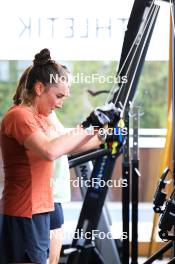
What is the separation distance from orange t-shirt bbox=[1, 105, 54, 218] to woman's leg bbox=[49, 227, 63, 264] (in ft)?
0.66

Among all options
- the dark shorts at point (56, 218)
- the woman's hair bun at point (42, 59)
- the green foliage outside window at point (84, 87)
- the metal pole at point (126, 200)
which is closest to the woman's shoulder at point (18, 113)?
the woman's hair bun at point (42, 59)

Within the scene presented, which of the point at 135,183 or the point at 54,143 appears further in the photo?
the point at 135,183

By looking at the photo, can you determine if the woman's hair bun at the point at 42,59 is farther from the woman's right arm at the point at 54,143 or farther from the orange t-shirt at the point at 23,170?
the woman's right arm at the point at 54,143

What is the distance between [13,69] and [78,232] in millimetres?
728

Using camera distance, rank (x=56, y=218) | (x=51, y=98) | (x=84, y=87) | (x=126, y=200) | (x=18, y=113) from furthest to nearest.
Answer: (x=126, y=200)
(x=84, y=87)
(x=56, y=218)
(x=51, y=98)
(x=18, y=113)

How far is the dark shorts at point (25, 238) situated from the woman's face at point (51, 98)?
1.25ft

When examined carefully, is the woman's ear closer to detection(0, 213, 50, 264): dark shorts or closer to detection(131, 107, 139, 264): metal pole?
detection(0, 213, 50, 264): dark shorts

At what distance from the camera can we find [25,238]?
1.99 meters

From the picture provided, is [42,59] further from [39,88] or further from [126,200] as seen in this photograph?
[126,200]

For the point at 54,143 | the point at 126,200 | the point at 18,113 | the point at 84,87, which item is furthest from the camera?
the point at 126,200

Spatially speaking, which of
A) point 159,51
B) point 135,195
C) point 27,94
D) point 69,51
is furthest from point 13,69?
point 135,195

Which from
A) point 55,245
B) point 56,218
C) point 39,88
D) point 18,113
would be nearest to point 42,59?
point 39,88

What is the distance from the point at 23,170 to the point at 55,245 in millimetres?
428

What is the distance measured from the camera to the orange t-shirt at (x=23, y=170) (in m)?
1.90
